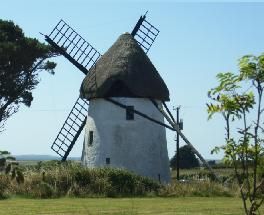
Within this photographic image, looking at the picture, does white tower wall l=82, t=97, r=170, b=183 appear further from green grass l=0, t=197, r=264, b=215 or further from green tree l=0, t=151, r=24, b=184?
green tree l=0, t=151, r=24, b=184

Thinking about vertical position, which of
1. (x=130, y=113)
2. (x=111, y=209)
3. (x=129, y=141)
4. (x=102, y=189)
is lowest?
(x=111, y=209)

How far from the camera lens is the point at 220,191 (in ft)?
71.7

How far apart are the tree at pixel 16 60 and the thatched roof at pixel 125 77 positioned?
7985 millimetres

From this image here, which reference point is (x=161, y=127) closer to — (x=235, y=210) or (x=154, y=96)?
(x=154, y=96)

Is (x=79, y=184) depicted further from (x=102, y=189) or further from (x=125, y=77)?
(x=125, y=77)

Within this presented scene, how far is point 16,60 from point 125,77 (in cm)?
1149

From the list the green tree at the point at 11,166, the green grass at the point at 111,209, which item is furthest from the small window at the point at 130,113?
the green tree at the point at 11,166

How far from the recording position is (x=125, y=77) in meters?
27.4

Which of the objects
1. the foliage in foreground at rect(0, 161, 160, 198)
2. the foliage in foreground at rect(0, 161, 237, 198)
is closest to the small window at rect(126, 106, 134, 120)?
the foliage in foreground at rect(0, 161, 237, 198)

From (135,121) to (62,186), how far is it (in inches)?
348

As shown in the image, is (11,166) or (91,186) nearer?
(11,166)

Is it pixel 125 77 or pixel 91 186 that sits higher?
pixel 125 77

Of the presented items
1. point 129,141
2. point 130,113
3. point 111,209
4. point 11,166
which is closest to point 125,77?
point 130,113

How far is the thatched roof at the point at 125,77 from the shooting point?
2756cm
